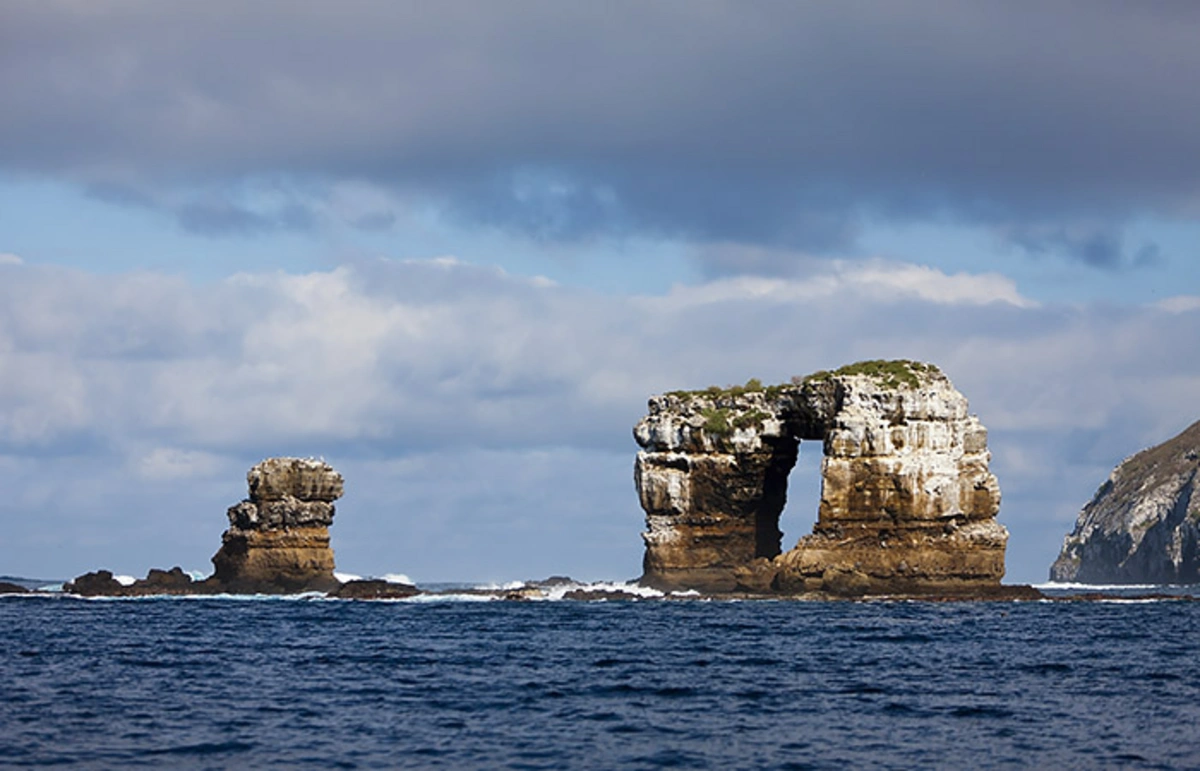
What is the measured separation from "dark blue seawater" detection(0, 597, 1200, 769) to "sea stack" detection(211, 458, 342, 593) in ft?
118

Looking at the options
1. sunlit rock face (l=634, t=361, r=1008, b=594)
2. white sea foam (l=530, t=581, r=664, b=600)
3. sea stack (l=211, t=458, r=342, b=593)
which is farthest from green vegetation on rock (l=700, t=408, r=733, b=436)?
sea stack (l=211, t=458, r=342, b=593)

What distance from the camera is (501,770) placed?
30312 mm

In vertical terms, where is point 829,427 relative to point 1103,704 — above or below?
above

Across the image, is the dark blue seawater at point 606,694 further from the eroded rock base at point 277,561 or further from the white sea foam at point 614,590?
the eroded rock base at point 277,561

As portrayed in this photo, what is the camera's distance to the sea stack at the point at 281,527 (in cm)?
11275

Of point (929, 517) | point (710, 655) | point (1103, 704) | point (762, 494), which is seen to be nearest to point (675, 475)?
point (762, 494)

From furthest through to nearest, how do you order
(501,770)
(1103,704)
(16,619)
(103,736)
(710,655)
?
(16,619) < (710,655) < (1103,704) < (103,736) < (501,770)

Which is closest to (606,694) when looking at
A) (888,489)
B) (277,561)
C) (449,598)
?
(888,489)

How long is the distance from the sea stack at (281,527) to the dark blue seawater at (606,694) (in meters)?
36.0

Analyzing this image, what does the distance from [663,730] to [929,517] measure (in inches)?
2540

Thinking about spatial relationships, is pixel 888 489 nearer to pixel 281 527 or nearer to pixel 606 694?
pixel 281 527

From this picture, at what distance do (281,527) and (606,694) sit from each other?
7472 centimetres

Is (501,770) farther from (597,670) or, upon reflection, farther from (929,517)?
(929,517)

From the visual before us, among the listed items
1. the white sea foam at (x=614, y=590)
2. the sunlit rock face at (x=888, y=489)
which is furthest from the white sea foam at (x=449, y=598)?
the sunlit rock face at (x=888, y=489)
